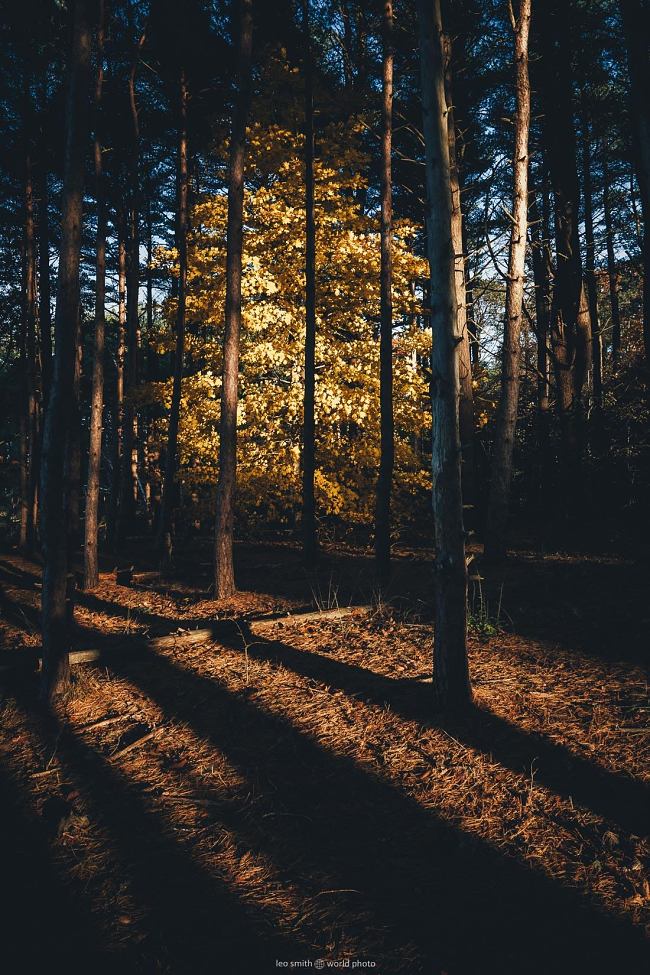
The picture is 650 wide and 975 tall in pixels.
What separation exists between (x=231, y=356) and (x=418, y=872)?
764cm

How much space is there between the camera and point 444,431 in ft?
14.8

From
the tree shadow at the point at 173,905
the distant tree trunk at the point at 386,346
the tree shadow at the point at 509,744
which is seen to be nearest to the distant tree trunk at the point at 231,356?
the distant tree trunk at the point at 386,346

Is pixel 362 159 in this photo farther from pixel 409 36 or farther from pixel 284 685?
pixel 284 685

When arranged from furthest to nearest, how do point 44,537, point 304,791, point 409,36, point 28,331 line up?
point 28,331, point 409,36, point 44,537, point 304,791

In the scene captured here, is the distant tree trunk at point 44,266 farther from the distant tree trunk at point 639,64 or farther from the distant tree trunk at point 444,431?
the distant tree trunk at point 639,64

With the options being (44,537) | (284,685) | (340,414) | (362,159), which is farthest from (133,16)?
(284,685)

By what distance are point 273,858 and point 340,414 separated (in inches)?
388

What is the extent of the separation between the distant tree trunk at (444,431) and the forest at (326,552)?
33 millimetres

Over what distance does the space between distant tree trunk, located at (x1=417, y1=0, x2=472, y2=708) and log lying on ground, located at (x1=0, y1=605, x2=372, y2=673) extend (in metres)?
3.01

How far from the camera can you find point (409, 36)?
10.3m

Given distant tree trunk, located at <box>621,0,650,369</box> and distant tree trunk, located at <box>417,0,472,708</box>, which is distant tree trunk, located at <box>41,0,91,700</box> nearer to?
distant tree trunk, located at <box>417,0,472,708</box>

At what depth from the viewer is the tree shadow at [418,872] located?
242cm

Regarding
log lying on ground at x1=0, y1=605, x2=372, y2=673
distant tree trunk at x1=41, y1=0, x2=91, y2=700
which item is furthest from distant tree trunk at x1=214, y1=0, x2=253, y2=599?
distant tree trunk at x1=41, y1=0, x2=91, y2=700

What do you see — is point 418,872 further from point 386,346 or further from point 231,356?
point 386,346
